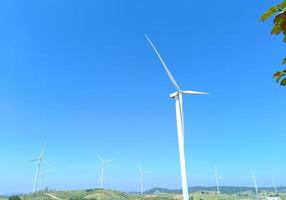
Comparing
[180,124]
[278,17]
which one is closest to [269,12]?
[278,17]

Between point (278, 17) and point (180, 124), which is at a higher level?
point (180, 124)

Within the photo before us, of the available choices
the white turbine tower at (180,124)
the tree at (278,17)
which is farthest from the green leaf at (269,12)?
the white turbine tower at (180,124)

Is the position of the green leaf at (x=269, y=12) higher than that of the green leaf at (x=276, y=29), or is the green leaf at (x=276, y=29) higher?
the green leaf at (x=269, y=12)

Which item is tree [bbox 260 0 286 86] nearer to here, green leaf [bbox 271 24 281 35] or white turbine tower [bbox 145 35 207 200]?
green leaf [bbox 271 24 281 35]

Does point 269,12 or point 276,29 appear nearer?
point 269,12

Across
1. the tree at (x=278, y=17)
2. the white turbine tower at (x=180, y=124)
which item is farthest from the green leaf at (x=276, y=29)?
the white turbine tower at (x=180, y=124)

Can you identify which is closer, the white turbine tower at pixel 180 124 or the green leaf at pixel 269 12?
the green leaf at pixel 269 12

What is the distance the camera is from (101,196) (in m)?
188

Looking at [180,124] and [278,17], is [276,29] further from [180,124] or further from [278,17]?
[180,124]

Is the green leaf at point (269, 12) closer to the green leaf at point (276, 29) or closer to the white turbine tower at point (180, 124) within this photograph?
the green leaf at point (276, 29)

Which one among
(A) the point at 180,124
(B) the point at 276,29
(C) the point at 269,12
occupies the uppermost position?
(A) the point at 180,124

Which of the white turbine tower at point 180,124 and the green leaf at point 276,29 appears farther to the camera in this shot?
the white turbine tower at point 180,124

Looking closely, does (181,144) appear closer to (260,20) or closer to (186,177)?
(186,177)

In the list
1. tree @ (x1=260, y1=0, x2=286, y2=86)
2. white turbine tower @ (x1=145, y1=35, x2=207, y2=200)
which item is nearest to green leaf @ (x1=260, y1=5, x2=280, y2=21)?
tree @ (x1=260, y1=0, x2=286, y2=86)
